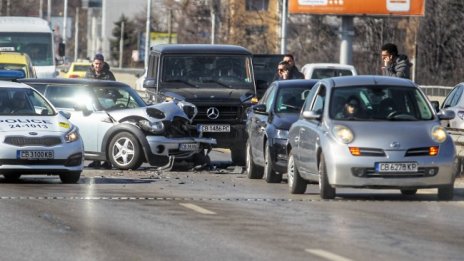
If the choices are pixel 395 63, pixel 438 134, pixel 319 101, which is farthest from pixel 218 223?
pixel 395 63

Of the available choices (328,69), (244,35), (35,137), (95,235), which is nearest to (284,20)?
(328,69)

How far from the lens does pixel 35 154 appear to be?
68.5 ft

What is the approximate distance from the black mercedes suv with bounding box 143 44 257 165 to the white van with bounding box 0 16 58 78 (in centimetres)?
2213

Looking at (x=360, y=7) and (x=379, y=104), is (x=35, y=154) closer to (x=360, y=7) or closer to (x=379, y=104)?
(x=379, y=104)

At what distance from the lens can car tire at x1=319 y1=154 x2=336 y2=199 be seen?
18.1 metres

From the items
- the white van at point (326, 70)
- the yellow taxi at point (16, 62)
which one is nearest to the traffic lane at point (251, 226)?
the yellow taxi at point (16, 62)

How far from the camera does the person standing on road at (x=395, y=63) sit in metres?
23.3

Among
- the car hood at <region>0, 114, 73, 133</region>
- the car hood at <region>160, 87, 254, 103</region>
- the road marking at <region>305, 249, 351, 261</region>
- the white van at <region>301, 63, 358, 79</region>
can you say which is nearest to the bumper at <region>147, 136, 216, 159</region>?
the car hood at <region>160, 87, 254, 103</region>

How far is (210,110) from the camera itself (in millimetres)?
26609

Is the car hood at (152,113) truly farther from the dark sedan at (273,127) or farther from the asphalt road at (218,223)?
the asphalt road at (218,223)

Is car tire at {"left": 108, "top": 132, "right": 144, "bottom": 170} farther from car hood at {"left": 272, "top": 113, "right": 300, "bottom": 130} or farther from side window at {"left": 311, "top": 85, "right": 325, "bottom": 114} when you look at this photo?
side window at {"left": 311, "top": 85, "right": 325, "bottom": 114}

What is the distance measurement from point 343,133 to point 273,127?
160 inches

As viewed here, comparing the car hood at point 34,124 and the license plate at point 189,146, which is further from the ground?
the car hood at point 34,124

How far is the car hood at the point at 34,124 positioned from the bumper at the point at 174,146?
2.81m
